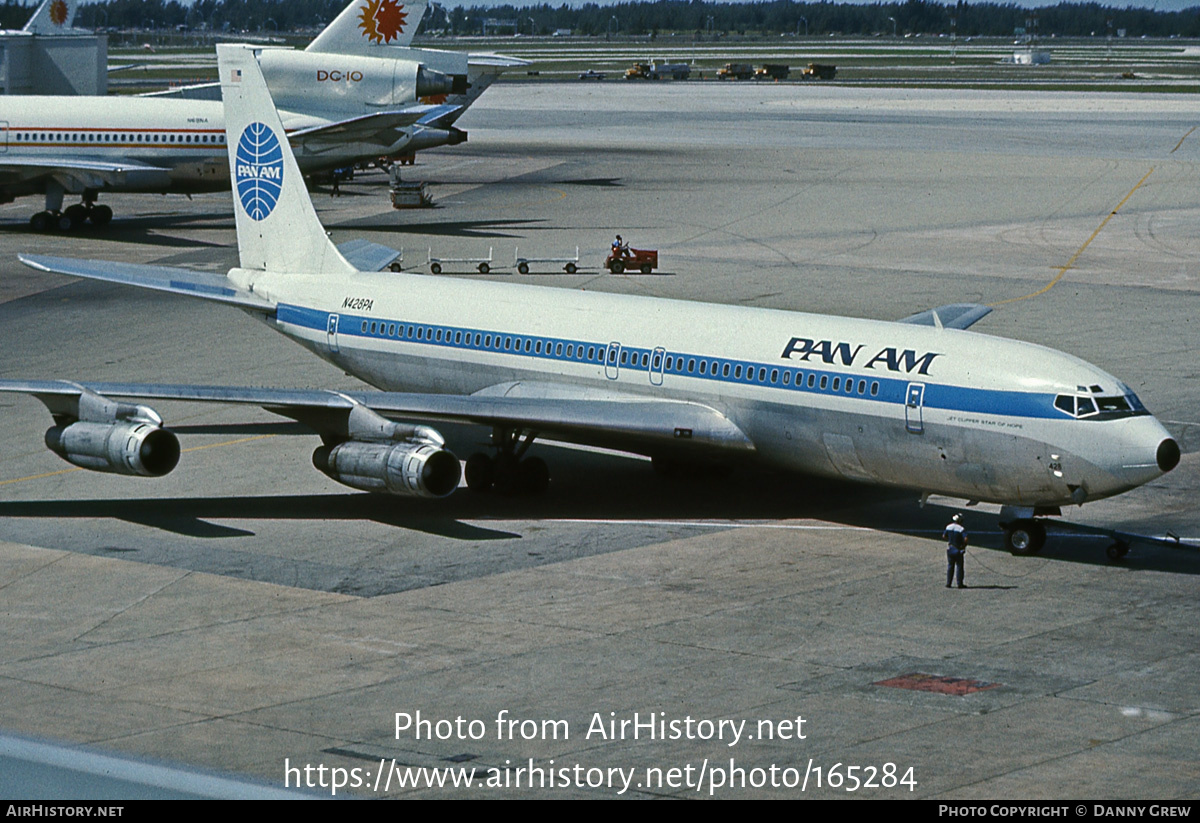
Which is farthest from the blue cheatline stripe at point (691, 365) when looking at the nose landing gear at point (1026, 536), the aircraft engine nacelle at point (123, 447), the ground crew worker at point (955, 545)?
the aircraft engine nacelle at point (123, 447)

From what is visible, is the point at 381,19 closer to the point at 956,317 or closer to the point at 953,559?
the point at 956,317

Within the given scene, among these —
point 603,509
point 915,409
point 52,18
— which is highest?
point 52,18

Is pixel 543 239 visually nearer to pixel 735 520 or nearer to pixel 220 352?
pixel 220 352

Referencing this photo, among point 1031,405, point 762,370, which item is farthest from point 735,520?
point 1031,405

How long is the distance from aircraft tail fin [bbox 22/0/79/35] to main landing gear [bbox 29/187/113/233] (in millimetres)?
48347

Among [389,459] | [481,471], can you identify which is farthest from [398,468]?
[481,471]

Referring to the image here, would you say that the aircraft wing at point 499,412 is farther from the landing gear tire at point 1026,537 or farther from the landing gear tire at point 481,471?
the landing gear tire at point 1026,537

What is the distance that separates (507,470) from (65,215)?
Result: 5024 cm

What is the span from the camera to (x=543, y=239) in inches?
2950

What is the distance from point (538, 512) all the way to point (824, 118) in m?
118

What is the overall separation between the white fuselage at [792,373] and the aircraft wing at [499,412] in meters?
0.59

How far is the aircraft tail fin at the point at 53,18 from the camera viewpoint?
121 m

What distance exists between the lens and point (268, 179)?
134 ft

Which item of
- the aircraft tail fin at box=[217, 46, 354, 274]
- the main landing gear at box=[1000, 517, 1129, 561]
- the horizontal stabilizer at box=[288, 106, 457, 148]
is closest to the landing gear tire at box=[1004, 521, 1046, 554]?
the main landing gear at box=[1000, 517, 1129, 561]
